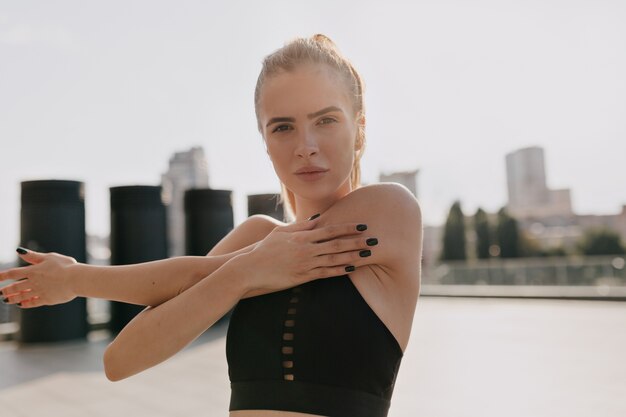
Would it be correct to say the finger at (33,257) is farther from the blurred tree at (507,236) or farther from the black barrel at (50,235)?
the blurred tree at (507,236)

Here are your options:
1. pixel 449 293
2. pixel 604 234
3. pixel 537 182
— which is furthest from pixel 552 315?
pixel 537 182

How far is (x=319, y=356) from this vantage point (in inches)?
46.4

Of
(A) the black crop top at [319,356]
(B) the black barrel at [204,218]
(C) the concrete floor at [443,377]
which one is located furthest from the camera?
(B) the black barrel at [204,218]

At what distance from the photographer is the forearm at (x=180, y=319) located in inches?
49.1

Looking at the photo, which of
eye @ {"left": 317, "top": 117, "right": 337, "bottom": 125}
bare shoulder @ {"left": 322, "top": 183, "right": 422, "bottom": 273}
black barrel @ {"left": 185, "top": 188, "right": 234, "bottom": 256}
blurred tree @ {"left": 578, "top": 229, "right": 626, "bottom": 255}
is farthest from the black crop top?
blurred tree @ {"left": 578, "top": 229, "right": 626, "bottom": 255}

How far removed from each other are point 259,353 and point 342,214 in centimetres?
37

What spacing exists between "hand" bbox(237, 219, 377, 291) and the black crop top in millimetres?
52

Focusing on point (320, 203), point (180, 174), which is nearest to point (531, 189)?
point (180, 174)

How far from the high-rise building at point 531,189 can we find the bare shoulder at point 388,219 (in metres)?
80.6

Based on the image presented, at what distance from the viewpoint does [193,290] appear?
4.17 ft

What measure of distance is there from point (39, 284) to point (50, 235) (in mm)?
9257

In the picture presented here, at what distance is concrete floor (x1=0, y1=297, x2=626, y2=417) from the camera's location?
528 centimetres

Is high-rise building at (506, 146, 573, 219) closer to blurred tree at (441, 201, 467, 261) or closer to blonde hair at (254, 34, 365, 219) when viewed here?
blurred tree at (441, 201, 467, 261)

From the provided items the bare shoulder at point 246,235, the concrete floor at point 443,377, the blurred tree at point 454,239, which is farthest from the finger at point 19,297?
the blurred tree at point 454,239
